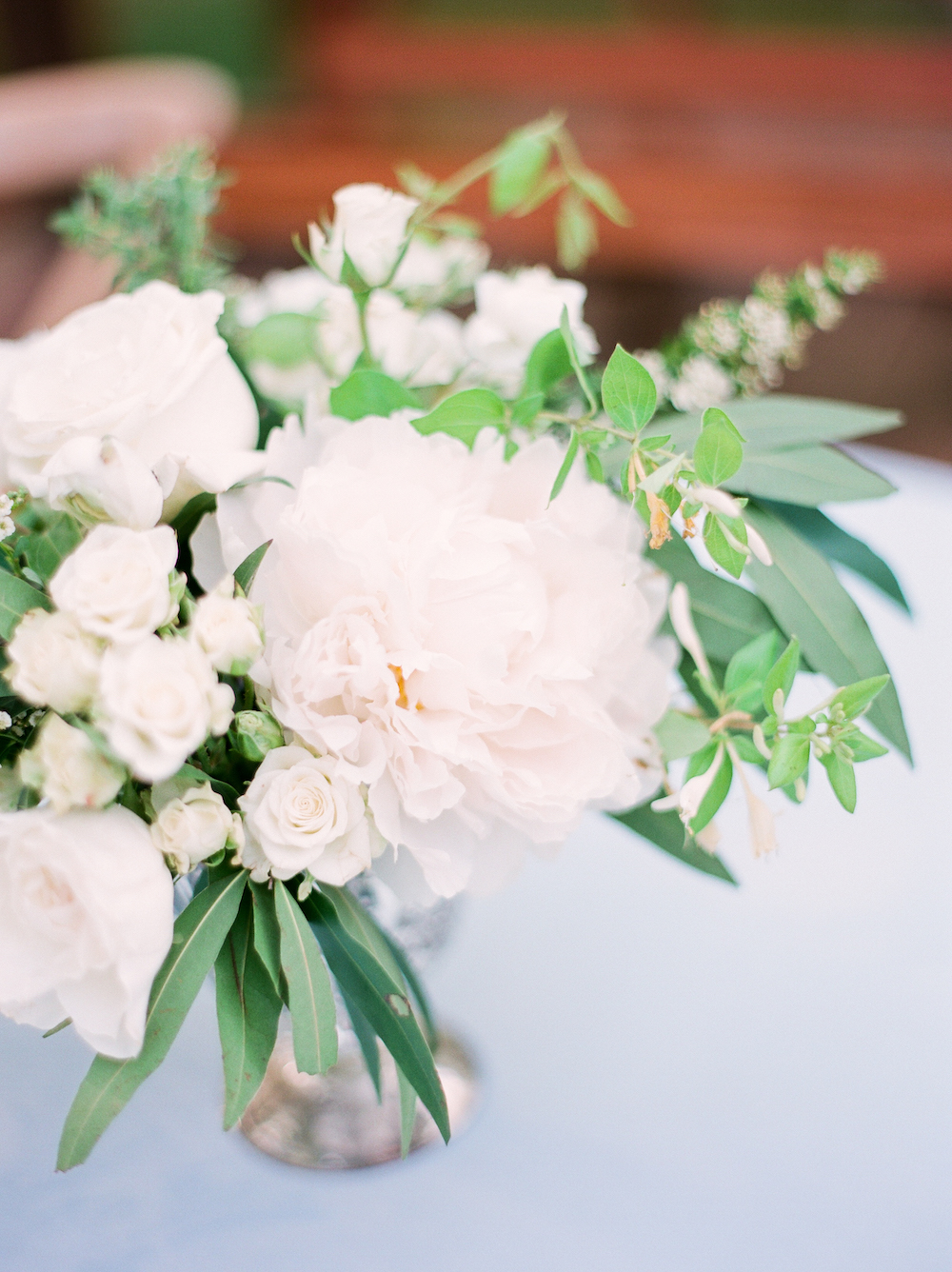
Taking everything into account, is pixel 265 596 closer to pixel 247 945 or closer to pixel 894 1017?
pixel 247 945

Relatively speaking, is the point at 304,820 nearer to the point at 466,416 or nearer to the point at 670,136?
the point at 466,416

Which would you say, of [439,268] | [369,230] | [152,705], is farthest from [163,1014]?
[439,268]

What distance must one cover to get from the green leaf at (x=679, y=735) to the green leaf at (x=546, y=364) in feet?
0.56

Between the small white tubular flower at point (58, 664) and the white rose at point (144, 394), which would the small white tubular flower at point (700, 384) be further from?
the small white tubular flower at point (58, 664)

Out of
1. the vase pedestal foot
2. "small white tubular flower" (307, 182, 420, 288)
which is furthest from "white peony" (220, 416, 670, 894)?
the vase pedestal foot

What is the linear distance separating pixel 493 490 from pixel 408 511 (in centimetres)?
5

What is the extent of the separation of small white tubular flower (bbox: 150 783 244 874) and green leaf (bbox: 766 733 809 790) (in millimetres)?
218

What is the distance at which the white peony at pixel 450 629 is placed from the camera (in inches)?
18.3

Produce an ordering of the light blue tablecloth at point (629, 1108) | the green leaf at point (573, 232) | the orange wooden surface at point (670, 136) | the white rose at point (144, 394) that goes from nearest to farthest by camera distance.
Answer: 1. the white rose at point (144, 394)
2. the light blue tablecloth at point (629, 1108)
3. the green leaf at point (573, 232)
4. the orange wooden surface at point (670, 136)

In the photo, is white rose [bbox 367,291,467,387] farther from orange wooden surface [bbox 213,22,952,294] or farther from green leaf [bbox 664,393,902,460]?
orange wooden surface [bbox 213,22,952,294]

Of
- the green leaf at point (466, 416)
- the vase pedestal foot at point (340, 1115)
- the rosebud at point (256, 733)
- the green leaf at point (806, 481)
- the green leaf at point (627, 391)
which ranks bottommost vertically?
→ the vase pedestal foot at point (340, 1115)

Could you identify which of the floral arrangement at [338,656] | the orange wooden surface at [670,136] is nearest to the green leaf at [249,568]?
the floral arrangement at [338,656]

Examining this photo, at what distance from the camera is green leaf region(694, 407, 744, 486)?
1.44ft

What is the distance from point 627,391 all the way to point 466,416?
95 millimetres
